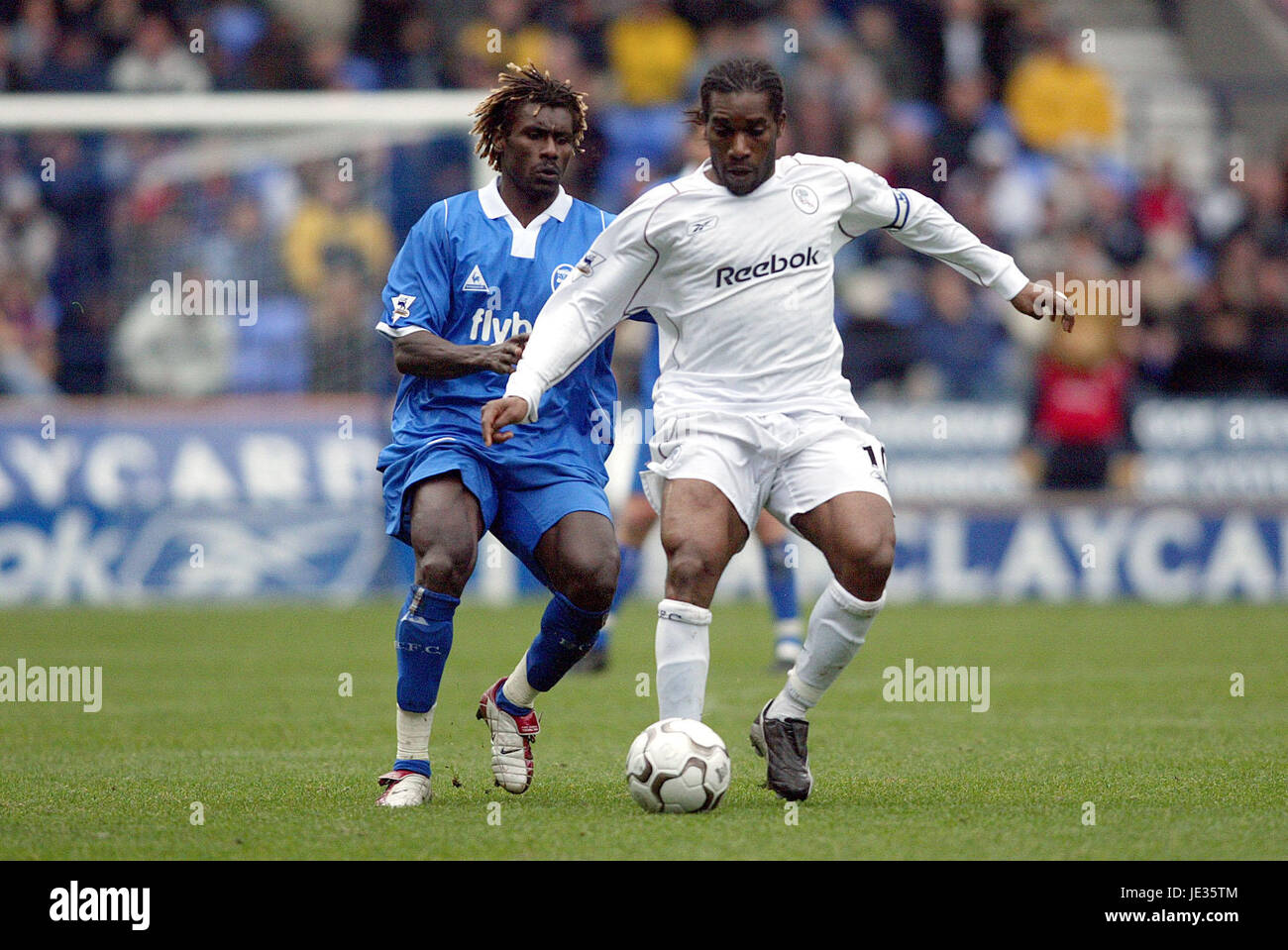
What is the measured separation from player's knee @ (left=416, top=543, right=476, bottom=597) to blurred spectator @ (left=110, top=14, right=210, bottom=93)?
11.6 metres

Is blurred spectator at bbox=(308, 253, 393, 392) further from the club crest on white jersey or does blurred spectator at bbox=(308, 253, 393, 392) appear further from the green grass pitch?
the club crest on white jersey

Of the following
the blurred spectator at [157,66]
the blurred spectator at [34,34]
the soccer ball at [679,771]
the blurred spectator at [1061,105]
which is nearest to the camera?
the soccer ball at [679,771]

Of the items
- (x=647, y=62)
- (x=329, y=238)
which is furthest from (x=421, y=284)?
(x=647, y=62)

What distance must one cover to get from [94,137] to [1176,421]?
29.9ft

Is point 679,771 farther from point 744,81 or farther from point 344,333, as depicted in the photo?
point 344,333

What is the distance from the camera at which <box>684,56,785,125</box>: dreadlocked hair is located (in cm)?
593

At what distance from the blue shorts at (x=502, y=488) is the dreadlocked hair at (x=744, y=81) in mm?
1278

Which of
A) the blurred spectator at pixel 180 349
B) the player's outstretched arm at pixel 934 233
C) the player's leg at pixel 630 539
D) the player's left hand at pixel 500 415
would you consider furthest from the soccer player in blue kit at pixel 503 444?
the blurred spectator at pixel 180 349

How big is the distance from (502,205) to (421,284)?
1.39 ft

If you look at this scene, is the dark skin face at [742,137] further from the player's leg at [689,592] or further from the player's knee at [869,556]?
the player's knee at [869,556]

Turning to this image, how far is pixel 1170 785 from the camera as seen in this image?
20.5 ft

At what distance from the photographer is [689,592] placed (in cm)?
589

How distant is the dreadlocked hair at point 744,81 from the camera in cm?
593
